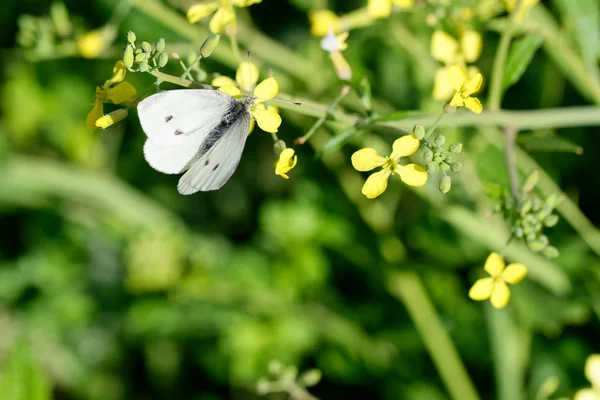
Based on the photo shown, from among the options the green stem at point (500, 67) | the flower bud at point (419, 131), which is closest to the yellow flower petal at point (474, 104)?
the flower bud at point (419, 131)

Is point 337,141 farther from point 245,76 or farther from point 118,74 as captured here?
point 118,74

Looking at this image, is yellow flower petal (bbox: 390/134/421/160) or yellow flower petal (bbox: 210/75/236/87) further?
yellow flower petal (bbox: 210/75/236/87)

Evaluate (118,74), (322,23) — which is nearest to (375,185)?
(118,74)

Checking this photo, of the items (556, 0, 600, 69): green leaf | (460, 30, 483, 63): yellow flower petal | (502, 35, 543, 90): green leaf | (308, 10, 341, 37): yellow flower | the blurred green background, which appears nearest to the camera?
(502, 35, 543, 90): green leaf

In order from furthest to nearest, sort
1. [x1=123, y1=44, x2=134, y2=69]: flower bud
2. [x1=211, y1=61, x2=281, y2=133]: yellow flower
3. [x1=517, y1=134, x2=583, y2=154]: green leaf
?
[x1=517, y1=134, x2=583, y2=154]: green leaf, [x1=211, y1=61, x2=281, y2=133]: yellow flower, [x1=123, y1=44, x2=134, y2=69]: flower bud

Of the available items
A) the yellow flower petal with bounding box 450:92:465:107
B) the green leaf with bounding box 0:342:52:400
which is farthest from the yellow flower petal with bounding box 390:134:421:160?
the green leaf with bounding box 0:342:52:400

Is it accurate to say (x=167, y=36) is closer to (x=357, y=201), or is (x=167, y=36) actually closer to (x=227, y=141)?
(x=357, y=201)

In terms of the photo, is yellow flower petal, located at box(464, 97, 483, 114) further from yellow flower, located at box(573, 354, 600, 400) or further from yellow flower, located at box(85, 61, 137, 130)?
yellow flower, located at box(573, 354, 600, 400)
